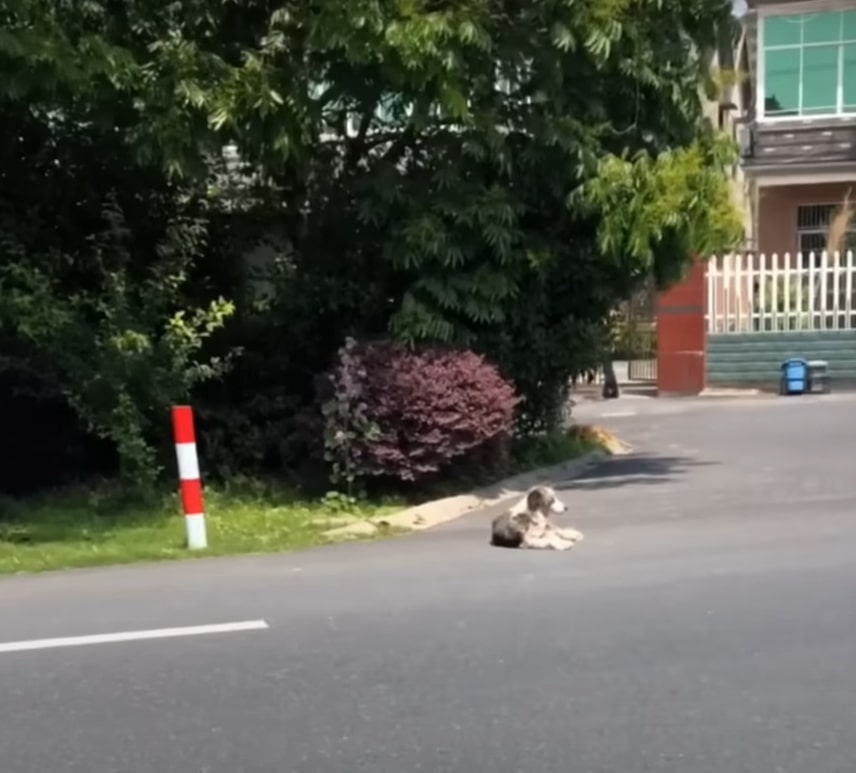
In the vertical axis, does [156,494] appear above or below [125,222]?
below

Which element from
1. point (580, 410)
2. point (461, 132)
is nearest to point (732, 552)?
point (461, 132)

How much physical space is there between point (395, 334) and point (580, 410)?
8955 millimetres

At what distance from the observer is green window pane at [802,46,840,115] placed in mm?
24656

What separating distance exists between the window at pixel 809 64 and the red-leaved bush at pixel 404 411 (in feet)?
51.5

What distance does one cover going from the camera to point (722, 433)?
52.6 ft

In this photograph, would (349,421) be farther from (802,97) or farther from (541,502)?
(802,97)

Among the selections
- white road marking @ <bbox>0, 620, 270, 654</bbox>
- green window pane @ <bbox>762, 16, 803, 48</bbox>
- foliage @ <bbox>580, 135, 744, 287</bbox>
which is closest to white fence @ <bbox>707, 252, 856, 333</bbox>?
green window pane @ <bbox>762, 16, 803, 48</bbox>

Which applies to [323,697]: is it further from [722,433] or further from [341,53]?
[722,433]

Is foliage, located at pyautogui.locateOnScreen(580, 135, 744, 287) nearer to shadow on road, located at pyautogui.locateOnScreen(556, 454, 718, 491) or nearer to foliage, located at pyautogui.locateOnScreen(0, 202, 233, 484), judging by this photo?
shadow on road, located at pyautogui.locateOnScreen(556, 454, 718, 491)

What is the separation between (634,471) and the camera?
13.2 m

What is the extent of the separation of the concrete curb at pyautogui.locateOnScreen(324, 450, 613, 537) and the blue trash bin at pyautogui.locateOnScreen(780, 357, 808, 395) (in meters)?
8.18

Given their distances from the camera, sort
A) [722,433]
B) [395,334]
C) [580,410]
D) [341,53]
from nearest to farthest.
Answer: [341,53] < [395,334] < [722,433] < [580,410]

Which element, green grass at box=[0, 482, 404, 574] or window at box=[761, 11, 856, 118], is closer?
green grass at box=[0, 482, 404, 574]

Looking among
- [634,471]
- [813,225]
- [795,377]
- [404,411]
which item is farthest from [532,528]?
[813,225]
